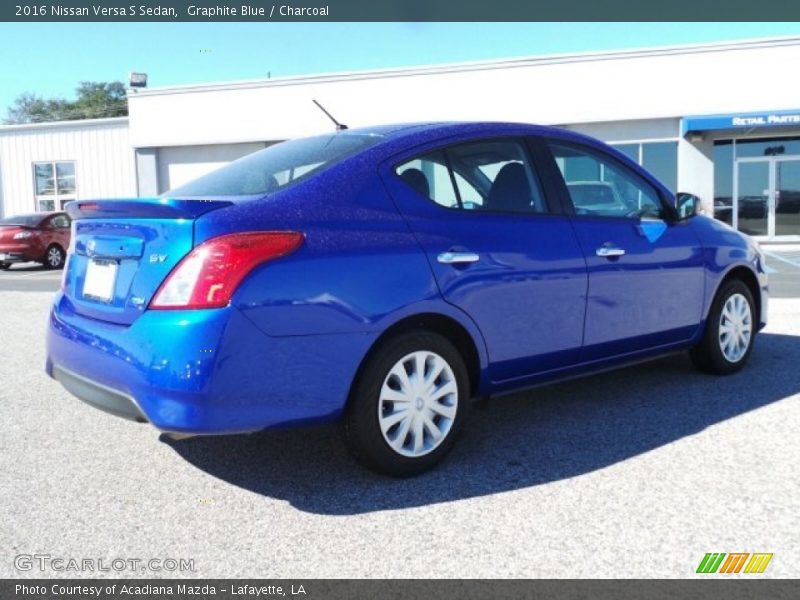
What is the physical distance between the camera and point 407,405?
10.9 feet

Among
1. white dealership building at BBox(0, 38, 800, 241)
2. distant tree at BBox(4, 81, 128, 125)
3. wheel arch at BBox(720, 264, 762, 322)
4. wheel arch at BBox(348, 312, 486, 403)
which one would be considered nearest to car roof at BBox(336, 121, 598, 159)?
wheel arch at BBox(348, 312, 486, 403)

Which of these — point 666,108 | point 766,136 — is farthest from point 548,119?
point 766,136

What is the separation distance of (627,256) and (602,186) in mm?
477

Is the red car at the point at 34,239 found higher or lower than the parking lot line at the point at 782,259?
higher

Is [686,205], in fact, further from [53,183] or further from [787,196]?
[53,183]

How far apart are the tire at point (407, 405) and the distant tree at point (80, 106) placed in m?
75.1

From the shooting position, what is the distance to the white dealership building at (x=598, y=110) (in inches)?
775

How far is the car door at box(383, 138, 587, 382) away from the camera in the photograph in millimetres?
3455

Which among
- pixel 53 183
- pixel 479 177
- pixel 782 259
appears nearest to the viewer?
pixel 479 177

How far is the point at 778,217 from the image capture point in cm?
2030

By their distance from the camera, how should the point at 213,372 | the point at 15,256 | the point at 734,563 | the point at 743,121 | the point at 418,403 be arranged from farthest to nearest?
the point at 743,121
the point at 15,256
the point at 418,403
the point at 213,372
the point at 734,563

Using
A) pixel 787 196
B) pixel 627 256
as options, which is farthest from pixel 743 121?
pixel 627 256

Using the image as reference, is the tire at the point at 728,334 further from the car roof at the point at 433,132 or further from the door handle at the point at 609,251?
the car roof at the point at 433,132

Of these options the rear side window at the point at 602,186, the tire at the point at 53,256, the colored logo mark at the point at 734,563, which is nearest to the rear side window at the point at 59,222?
the tire at the point at 53,256
